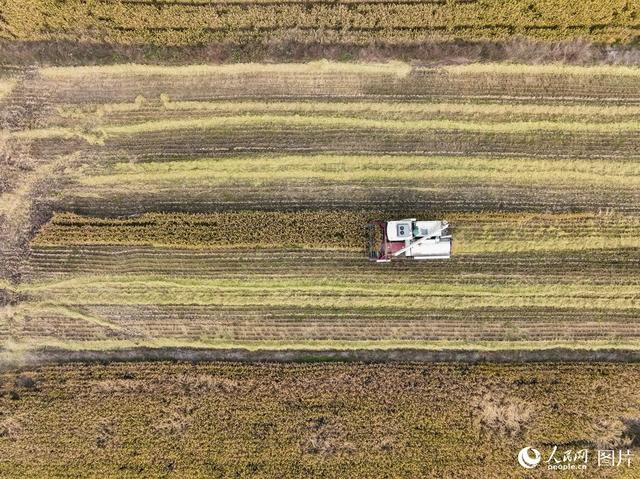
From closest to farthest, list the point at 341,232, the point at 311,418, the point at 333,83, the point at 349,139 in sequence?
the point at 311,418
the point at 341,232
the point at 349,139
the point at 333,83

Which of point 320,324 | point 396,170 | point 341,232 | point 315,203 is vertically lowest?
point 320,324

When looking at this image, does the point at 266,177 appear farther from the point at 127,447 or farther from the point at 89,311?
the point at 127,447

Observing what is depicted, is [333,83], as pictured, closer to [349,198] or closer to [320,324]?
[349,198]

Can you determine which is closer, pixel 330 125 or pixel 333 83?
pixel 330 125

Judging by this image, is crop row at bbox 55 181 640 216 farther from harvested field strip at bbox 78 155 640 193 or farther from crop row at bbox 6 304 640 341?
crop row at bbox 6 304 640 341

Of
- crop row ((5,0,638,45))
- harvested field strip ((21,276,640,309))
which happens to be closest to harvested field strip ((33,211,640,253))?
harvested field strip ((21,276,640,309))

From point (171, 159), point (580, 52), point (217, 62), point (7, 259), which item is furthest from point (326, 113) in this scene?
point (7, 259)

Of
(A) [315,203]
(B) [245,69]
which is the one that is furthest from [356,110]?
(B) [245,69]
